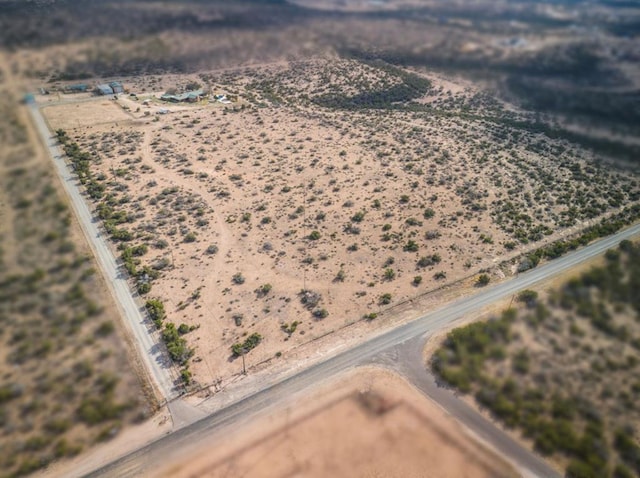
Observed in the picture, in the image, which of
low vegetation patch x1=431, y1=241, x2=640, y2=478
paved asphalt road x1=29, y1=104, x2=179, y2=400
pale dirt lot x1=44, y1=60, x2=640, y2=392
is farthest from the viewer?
pale dirt lot x1=44, y1=60, x2=640, y2=392

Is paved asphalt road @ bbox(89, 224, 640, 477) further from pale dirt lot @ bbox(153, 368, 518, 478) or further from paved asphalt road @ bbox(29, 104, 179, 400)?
paved asphalt road @ bbox(29, 104, 179, 400)

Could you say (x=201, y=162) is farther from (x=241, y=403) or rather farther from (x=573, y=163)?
(x=573, y=163)

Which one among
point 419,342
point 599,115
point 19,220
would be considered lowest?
point 419,342

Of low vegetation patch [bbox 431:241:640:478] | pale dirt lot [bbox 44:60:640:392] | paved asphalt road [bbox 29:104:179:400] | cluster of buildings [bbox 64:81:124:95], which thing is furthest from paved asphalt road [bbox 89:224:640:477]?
cluster of buildings [bbox 64:81:124:95]

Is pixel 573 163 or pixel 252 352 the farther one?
pixel 573 163

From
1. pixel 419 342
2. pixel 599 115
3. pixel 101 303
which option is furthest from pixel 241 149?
pixel 599 115

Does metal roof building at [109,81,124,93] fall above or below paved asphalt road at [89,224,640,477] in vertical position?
above

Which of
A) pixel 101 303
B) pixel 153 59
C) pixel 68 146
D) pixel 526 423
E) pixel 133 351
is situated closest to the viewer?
pixel 526 423

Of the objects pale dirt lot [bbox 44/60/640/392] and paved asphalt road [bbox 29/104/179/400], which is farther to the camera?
pale dirt lot [bbox 44/60/640/392]
